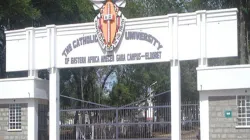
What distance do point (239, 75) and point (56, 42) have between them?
7.54 metres

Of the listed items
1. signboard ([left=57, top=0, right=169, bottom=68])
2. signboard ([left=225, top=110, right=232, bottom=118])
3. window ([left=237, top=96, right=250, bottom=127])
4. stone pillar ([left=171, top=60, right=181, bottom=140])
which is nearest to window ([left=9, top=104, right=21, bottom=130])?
signboard ([left=57, top=0, right=169, bottom=68])

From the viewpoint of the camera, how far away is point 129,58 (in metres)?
18.8

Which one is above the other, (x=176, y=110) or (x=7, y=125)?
(x=176, y=110)

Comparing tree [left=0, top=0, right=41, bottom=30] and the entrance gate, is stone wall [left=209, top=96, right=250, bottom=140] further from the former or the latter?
tree [left=0, top=0, right=41, bottom=30]

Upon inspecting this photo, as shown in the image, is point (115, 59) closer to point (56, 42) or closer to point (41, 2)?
point (56, 42)

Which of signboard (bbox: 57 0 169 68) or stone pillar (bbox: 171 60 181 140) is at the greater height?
signboard (bbox: 57 0 169 68)

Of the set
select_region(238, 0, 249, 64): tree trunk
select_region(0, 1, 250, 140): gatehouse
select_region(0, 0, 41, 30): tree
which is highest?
select_region(0, 0, 41, 30): tree

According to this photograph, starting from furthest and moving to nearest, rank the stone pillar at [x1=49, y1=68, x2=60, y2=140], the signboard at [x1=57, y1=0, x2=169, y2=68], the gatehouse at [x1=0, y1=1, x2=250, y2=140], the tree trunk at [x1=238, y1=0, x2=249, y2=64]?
the tree trunk at [x1=238, y1=0, x2=249, y2=64] < the stone pillar at [x1=49, y1=68, x2=60, y2=140] < the signboard at [x1=57, y1=0, x2=169, y2=68] < the gatehouse at [x1=0, y1=1, x2=250, y2=140]

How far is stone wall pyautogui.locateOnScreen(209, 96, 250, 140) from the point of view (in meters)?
16.7

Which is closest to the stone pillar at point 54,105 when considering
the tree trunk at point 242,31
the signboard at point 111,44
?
the signboard at point 111,44

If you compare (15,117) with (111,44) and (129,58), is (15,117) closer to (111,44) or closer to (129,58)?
(111,44)

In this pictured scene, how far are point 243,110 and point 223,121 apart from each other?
774 millimetres

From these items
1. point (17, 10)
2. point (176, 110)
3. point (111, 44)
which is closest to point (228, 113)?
point (176, 110)

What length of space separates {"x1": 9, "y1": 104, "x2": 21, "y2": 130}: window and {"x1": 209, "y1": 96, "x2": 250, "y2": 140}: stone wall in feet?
26.0
